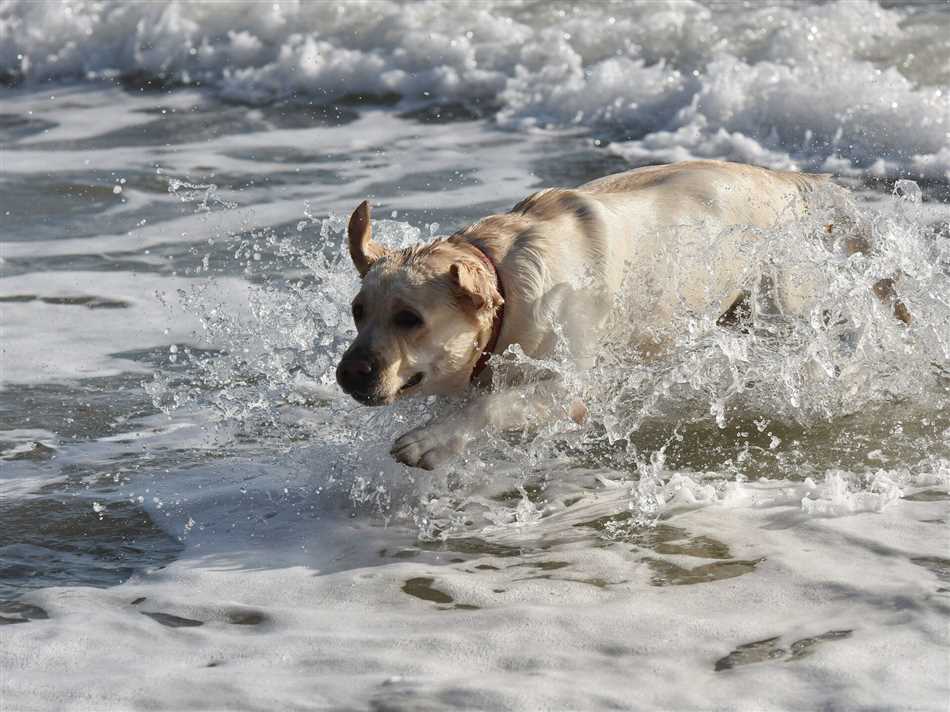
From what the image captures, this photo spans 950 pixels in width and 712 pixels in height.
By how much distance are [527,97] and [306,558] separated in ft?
27.0

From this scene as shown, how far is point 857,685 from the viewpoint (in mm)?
4086

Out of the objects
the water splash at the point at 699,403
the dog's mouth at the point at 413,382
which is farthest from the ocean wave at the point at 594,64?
the dog's mouth at the point at 413,382

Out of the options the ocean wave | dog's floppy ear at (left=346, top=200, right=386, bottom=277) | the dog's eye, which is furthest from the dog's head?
the ocean wave

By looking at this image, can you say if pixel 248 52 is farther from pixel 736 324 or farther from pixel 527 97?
pixel 736 324

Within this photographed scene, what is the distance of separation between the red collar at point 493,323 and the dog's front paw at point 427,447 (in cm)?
37

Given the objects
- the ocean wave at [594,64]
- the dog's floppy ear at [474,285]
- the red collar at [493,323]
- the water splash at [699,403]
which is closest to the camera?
the dog's floppy ear at [474,285]

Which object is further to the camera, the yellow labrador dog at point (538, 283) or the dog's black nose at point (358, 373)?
the yellow labrador dog at point (538, 283)

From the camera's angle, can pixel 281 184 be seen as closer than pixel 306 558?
No

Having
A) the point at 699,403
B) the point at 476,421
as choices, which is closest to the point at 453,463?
the point at 476,421

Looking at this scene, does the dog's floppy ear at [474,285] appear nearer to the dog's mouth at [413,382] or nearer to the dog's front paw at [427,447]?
the dog's mouth at [413,382]

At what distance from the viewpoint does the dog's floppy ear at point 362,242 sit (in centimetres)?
566

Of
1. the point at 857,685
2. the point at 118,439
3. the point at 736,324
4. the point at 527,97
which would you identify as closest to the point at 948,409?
the point at 736,324

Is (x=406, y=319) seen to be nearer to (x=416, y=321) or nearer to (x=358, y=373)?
(x=416, y=321)

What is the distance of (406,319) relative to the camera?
5.35m
